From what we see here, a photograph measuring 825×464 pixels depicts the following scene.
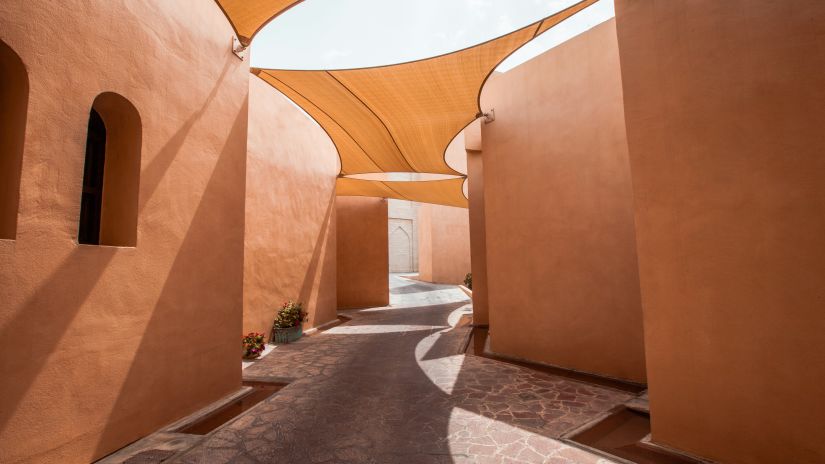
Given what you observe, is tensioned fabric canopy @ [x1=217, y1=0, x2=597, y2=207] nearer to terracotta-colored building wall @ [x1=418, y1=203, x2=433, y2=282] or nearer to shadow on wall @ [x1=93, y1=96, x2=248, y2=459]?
shadow on wall @ [x1=93, y1=96, x2=248, y2=459]

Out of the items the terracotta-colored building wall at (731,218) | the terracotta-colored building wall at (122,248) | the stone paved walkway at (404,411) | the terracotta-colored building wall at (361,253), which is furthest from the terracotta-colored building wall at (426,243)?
the terracotta-colored building wall at (731,218)

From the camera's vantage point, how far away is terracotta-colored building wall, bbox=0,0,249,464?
2.73 meters

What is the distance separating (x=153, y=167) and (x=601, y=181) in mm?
5859

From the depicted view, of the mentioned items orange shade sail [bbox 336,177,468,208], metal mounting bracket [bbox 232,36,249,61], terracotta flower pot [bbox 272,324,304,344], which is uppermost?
metal mounting bracket [bbox 232,36,249,61]

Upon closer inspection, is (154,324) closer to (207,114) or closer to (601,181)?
(207,114)

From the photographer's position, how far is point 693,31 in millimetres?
3436

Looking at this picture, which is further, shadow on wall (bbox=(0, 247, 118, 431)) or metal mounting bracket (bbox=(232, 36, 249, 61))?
metal mounting bracket (bbox=(232, 36, 249, 61))

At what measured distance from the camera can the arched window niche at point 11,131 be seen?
2.70 metres

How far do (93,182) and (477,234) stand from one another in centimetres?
822

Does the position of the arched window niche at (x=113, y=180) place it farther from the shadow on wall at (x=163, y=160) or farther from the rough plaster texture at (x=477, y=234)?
the rough plaster texture at (x=477, y=234)

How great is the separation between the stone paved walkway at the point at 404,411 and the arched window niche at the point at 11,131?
232 centimetres

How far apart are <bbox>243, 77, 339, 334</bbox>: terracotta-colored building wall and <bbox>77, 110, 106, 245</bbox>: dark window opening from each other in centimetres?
405

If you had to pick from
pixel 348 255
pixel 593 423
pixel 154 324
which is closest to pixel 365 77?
pixel 154 324

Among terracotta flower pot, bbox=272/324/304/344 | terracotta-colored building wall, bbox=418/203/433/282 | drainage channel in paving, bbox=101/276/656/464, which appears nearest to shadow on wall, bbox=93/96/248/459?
drainage channel in paving, bbox=101/276/656/464
